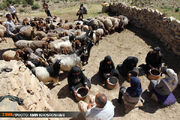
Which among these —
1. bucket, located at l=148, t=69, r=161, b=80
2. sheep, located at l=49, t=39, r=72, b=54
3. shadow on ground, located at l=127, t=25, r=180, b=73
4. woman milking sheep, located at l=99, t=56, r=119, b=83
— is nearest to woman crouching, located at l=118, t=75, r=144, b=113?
woman milking sheep, located at l=99, t=56, r=119, b=83

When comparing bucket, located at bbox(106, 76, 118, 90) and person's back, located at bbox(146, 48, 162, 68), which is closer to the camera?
bucket, located at bbox(106, 76, 118, 90)

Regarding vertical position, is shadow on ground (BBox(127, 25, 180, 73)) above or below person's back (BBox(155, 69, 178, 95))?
below

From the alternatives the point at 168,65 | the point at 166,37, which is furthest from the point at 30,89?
the point at 166,37

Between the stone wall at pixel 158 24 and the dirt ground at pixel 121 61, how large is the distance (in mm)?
439

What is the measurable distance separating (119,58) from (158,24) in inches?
157

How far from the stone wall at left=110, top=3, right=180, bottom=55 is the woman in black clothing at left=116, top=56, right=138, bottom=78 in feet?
11.1

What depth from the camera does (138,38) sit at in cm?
1065

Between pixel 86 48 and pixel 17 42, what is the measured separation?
3967 millimetres

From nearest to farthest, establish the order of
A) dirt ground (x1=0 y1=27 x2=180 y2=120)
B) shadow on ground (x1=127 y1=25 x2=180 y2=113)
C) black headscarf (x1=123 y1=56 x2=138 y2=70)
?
dirt ground (x1=0 y1=27 x2=180 y2=120), shadow on ground (x1=127 y1=25 x2=180 y2=113), black headscarf (x1=123 y1=56 x2=138 y2=70)

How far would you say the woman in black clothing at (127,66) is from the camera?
663cm

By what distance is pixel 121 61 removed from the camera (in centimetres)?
838

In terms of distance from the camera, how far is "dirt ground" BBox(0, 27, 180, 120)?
533 centimetres

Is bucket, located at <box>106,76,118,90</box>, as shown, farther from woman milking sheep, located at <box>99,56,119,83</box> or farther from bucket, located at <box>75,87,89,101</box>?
bucket, located at <box>75,87,89,101</box>

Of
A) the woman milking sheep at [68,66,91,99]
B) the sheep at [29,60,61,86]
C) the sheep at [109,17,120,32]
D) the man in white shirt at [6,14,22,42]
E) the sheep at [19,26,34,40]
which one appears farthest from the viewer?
the sheep at [109,17,120,32]
